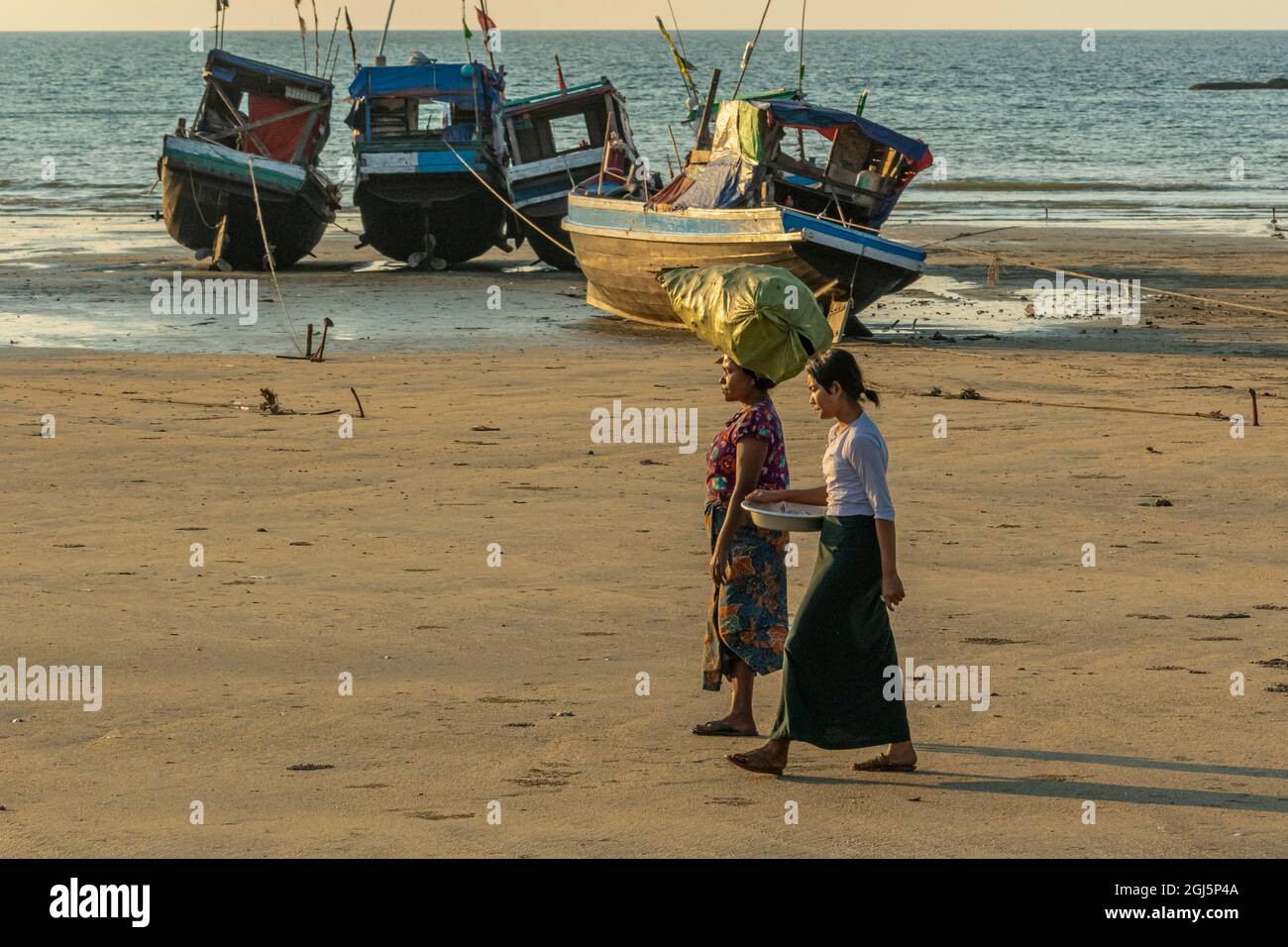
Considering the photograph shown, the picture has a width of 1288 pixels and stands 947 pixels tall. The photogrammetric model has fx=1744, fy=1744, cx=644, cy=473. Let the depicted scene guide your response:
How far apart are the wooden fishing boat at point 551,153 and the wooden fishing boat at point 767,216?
528 cm

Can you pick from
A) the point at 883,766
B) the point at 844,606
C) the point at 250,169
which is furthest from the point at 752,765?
the point at 250,169

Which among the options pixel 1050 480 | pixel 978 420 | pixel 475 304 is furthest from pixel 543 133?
pixel 1050 480

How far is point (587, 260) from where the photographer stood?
1970cm

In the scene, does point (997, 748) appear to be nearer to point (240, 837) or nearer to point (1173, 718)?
point (1173, 718)

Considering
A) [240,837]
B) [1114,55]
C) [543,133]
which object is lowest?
[240,837]

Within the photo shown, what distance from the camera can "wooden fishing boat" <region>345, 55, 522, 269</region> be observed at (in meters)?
25.0

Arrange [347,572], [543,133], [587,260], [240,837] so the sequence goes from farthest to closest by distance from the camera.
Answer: [543,133], [587,260], [347,572], [240,837]

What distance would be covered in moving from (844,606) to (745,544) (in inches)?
20.9

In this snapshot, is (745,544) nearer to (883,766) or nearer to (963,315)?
(883,766)

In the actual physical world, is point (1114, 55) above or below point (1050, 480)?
above

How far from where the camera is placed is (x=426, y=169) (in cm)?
2506

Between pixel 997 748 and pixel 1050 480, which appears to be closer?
pixel 997 748
